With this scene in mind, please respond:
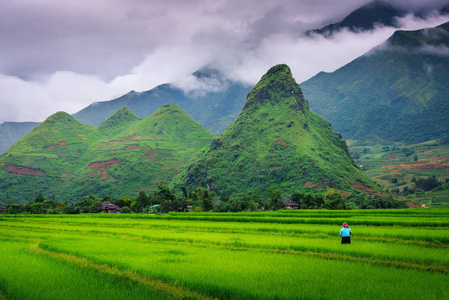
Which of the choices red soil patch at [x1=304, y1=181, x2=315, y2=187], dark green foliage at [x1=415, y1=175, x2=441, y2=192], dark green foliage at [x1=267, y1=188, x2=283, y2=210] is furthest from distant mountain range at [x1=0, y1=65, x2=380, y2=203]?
→ dark green foliage at [x1=415, y1=175, x2=441, y2=192]

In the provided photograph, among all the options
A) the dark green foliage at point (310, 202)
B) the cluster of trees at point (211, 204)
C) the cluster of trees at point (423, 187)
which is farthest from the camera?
the cluster of trees at point (423, 187)

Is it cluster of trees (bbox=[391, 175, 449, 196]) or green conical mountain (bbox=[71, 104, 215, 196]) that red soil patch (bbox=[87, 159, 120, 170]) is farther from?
cluster of trees (bbox=[391, 175, 449, 196])

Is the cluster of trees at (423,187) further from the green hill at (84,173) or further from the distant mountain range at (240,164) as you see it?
the green hill at (84,173)

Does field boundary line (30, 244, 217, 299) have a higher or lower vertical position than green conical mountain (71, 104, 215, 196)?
lower

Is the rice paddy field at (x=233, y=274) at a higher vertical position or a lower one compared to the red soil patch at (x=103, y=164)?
lower

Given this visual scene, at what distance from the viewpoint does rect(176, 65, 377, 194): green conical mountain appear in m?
123

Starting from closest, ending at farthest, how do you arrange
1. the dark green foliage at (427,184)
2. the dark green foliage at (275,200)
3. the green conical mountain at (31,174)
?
the dark green foliage at (275,200), the green conical mountain at (31,174), the dark green foliage at (427,184)

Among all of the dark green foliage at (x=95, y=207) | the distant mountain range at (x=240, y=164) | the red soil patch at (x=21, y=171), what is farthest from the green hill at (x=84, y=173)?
the dark green foliage at (x=95, y=207)

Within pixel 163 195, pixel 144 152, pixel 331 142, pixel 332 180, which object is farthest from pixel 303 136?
pixel 144 152

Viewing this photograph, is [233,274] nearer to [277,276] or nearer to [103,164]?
[277,276]

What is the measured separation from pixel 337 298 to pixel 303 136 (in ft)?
475

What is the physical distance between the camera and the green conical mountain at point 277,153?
123 metres

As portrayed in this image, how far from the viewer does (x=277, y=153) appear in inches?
5536

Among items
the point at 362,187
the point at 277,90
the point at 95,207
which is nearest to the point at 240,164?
the point at 362,187
